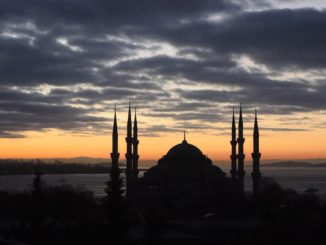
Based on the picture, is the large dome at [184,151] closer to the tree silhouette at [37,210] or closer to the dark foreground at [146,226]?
the dark foreground at [146,226]

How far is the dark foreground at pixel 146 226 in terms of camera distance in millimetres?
31203

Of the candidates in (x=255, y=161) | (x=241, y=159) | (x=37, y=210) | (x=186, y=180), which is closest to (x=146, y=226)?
(x=37, y=210)

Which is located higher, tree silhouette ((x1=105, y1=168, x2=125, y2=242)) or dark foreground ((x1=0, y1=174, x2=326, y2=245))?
tree silhouette ((x1=105, y1=168, x2=125, y2=242))

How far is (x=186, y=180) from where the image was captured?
202 ft

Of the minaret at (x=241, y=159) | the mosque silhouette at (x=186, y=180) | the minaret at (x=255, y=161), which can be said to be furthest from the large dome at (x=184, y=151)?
the minaret at (x=255, y=161)

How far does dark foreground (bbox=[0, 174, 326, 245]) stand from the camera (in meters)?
31.2

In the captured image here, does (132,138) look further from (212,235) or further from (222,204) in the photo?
(212,235)

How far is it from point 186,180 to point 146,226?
2316cm

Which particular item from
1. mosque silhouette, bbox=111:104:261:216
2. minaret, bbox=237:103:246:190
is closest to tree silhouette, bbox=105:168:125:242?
mosque silhouette, bbox=111:104:261:216

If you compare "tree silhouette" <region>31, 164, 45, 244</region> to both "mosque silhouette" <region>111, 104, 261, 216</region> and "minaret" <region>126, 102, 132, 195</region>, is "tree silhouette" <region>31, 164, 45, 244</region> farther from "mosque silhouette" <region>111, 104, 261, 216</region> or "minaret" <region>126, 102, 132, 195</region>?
"minaret" <region>126, 102, 132, 195</region>

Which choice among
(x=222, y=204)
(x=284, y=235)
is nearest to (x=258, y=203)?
(x=222, y=204)

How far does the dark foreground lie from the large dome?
9.20 metres

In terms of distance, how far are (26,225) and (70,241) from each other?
14.6 m

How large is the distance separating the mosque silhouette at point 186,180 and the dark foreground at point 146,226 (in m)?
1.77
